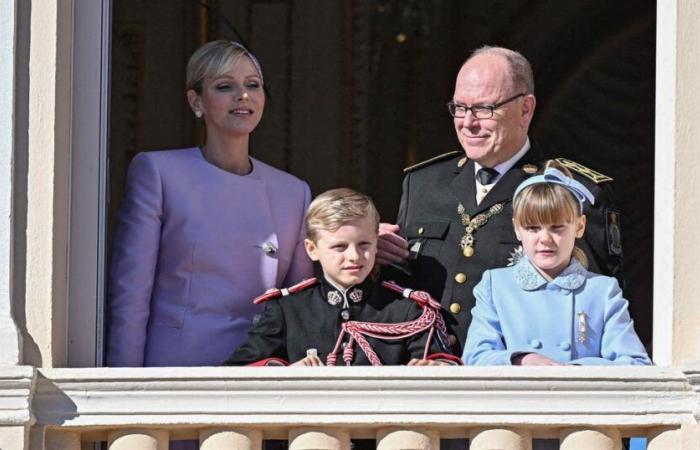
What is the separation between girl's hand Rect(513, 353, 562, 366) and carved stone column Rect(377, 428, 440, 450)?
0.35 meters

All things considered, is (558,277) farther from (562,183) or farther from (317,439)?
(317,439)

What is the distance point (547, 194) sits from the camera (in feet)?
27.0

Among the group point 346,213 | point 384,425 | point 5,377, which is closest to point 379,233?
point 346,213

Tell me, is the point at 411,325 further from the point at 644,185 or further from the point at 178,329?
the point at 644,185

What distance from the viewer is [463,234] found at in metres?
8.58

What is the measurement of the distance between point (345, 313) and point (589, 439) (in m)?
0.90

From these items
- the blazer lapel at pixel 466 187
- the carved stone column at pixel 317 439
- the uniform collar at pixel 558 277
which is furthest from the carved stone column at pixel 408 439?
the blazer lapel at pixel 466 187

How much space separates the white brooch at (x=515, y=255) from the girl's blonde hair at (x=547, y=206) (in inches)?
Answer: 6.6

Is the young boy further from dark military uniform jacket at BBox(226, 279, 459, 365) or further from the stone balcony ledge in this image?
the stone balcony ledge

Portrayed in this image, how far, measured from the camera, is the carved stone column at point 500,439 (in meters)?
7.90

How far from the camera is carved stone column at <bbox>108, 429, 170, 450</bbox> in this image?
26.1 feet

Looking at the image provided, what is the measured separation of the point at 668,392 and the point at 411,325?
2.79ft

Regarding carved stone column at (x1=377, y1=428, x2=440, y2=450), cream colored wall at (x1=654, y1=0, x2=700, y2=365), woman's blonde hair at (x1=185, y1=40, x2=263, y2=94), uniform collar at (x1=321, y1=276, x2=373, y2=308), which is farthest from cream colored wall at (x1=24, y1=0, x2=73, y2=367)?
cream colored wall at (x1=654, y1=0, x2=700, y2=365)

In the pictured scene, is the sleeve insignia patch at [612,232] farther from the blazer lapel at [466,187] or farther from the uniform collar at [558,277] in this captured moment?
the blazer lapel at [466,187]
